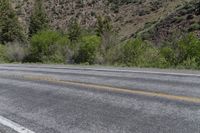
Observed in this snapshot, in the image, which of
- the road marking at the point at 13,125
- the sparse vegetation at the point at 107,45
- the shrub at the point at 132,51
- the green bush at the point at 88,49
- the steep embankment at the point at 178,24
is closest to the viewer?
the road marking at the point at 13,125

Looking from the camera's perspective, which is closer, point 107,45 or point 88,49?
point 107,45

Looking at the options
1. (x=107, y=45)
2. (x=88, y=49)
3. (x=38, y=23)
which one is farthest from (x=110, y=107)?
(x=38, y=23)

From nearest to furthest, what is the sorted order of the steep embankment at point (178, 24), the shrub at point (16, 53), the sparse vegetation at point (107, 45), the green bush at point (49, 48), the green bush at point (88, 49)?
the sparse vegetation at point (107, 45)
the green bush at point (88, 49)
the green bush at point (49, 48)
the shrub at point (16, 53)
the steep embankment at point (178, 24)

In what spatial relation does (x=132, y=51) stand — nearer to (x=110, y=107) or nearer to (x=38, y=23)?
(x=110, y=107)

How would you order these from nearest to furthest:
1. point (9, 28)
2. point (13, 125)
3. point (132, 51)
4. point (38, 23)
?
point (13, 125) → point (132, 51) → point (38, 23) → point (9, 28)

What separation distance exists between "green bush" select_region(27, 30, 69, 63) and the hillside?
21.8 m

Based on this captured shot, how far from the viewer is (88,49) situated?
2750 cm

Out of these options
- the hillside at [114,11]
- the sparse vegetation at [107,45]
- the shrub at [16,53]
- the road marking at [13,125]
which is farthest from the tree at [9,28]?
the road marking at [13,125]

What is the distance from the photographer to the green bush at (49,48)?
3135 centimetres

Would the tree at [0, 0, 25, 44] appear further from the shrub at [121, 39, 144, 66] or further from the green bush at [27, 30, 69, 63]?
the shrub at [121, 39, 144, 66]

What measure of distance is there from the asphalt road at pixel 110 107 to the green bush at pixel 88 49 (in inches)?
606

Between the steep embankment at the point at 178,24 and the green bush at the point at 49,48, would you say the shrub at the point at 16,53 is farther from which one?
the steep embankment at the point at 178,24

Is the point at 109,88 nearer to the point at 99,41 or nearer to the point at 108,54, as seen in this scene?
the point at 108,54

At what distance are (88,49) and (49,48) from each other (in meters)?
6.99
